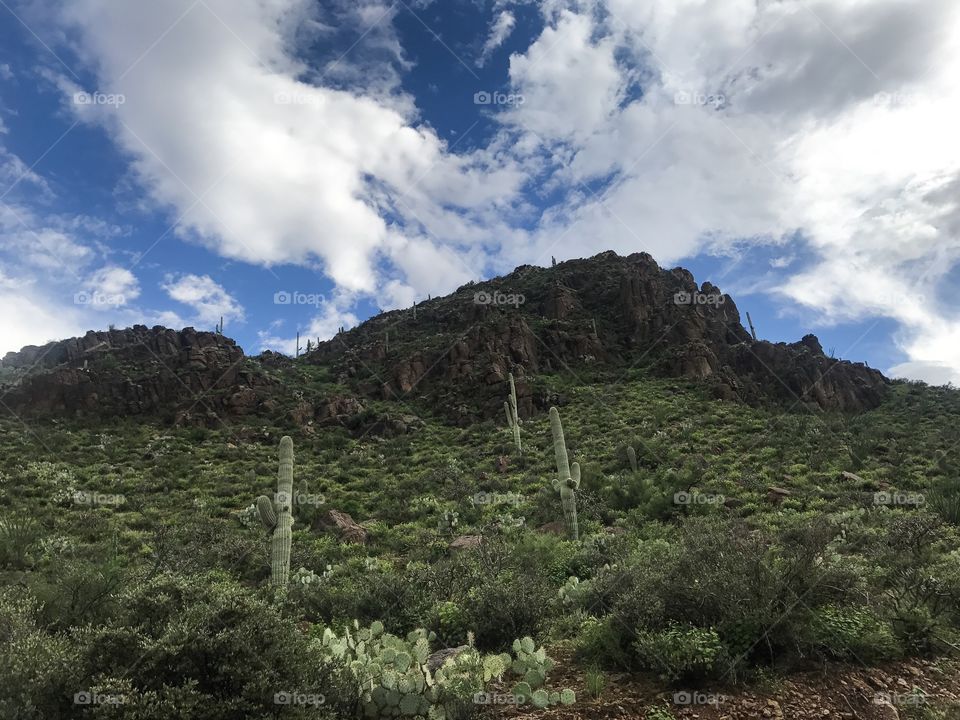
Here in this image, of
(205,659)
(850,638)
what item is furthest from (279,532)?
(850,638)

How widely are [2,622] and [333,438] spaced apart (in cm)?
2700

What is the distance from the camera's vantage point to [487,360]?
40500 millimetres

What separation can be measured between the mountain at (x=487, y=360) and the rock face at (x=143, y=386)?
101 mm

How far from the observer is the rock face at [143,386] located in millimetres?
34500

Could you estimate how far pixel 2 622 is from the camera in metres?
4.74

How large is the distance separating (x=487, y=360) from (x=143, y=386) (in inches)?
941

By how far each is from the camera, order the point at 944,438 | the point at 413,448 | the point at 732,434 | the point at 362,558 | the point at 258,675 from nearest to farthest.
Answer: the point at 258,675
the point at 362,558
the point at 944,438
the point at 732,434
the point at 413,448

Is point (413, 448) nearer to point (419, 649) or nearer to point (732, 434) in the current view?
point (732, 434)

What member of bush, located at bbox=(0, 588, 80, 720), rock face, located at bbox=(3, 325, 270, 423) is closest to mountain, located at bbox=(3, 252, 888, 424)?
rock face, located at bbox=(3, 325, 270, 423)

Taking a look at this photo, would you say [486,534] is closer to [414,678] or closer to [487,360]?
[414,678]

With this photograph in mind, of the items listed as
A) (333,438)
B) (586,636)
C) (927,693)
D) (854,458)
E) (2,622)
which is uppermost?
(333,438)

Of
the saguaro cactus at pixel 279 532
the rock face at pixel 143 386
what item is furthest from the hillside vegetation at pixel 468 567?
the rock face at pixel 143 386

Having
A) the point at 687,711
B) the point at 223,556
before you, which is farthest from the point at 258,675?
the point at 223,556

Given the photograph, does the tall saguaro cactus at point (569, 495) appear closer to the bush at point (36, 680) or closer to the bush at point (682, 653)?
the bush at point (682, 653)
